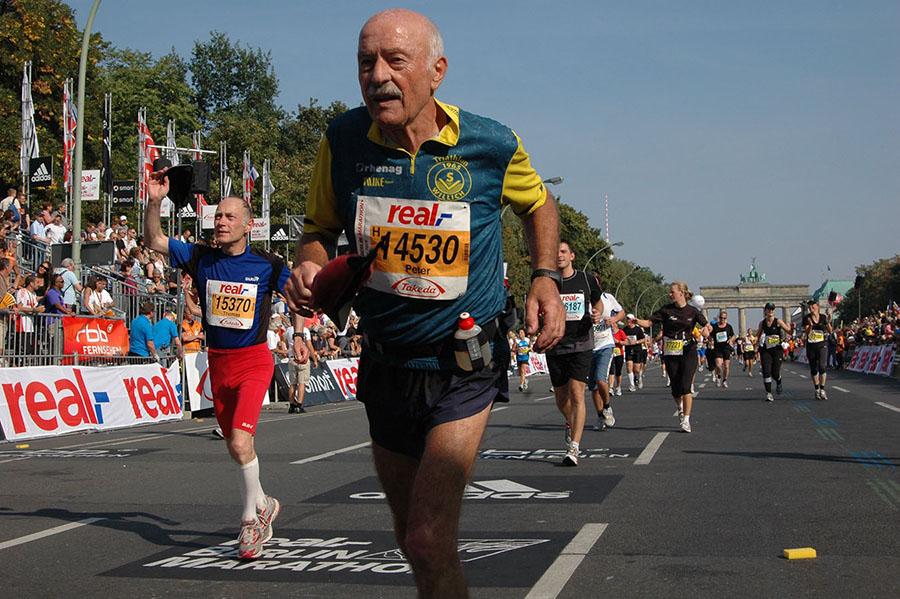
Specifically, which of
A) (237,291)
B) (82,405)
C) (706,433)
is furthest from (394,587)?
(82,405)

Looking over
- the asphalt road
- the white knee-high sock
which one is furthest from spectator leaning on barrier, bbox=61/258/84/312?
the white knee-high sock

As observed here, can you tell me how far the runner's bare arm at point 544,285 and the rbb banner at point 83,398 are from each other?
12.9 m

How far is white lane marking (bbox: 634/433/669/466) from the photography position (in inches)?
461

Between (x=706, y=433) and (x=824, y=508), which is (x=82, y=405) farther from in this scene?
(x=824, y=508)

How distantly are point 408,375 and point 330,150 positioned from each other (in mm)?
850

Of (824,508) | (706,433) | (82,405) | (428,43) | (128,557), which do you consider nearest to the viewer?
(428,43)

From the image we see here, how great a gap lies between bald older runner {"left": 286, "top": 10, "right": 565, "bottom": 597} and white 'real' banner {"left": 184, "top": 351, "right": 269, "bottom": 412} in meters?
16.9

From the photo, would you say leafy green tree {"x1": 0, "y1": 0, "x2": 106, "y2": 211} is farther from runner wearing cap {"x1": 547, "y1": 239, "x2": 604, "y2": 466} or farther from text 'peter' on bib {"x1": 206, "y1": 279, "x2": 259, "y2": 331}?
text 'peter' on bib {"x1": 206, "y1": 279, "x2": 259, "y2": 331}

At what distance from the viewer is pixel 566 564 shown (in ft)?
21.0

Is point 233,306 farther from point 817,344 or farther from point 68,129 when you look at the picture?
point 68,129

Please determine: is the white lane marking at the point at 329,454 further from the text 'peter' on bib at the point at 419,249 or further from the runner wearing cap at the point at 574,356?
the text 'peter' on bib at the point at 419,249

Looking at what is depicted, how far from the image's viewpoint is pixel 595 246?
313 ft

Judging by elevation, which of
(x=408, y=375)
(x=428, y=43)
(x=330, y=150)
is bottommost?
(x=408, y=375)

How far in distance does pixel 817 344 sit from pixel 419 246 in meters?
21.7
